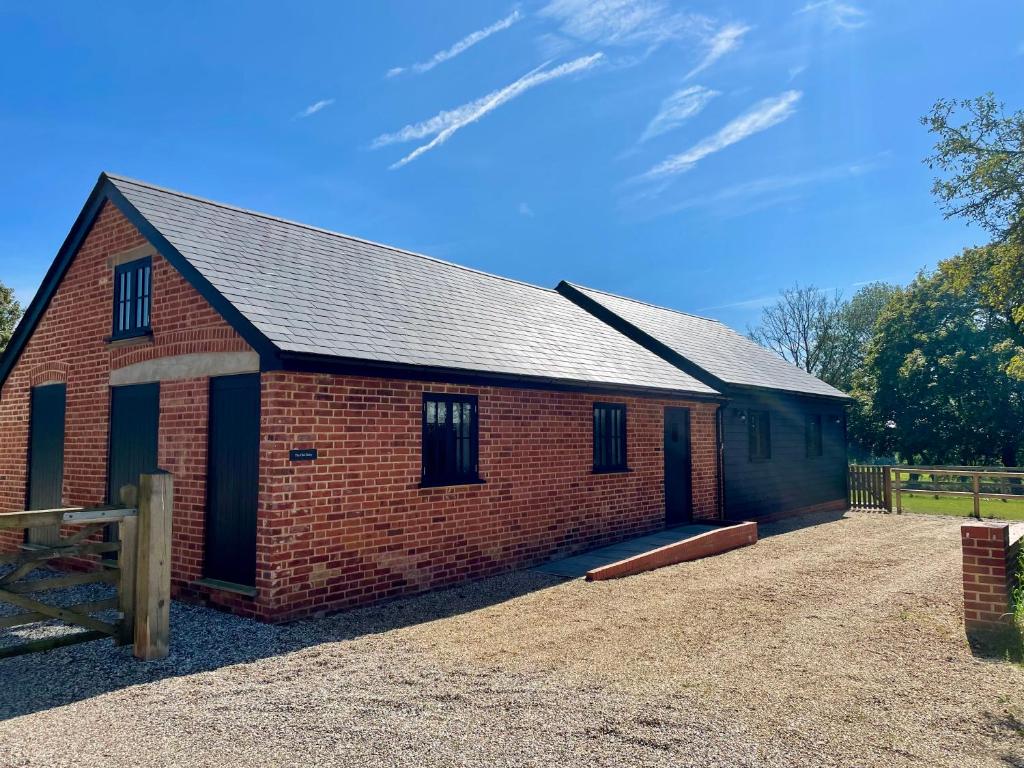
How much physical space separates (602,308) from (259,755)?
14.8 meters

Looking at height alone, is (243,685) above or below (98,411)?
below

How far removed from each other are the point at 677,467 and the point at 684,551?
11.3 feet

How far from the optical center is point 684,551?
11.1 m

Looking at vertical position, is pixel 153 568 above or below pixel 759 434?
below

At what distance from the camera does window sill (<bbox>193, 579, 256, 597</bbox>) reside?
298 inches

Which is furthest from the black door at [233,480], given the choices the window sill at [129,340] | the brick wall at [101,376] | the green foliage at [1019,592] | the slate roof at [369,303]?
the green foliage at [1019,592]

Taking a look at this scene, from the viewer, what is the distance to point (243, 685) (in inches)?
217

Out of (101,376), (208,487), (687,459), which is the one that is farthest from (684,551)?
(101,376)

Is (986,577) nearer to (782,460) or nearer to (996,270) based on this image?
(996,270)

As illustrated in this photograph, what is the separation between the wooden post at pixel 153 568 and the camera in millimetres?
6156

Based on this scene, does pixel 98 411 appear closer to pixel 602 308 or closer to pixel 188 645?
pixel 188 645

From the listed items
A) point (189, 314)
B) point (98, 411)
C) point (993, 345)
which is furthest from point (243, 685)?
point (993, 345)

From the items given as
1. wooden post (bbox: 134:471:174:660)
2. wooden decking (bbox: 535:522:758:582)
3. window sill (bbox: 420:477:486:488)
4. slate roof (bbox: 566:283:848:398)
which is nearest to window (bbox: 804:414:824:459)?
slate roof (bbox: 566:283:848:398)

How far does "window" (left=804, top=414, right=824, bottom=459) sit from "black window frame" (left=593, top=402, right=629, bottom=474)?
8894 millimetres
